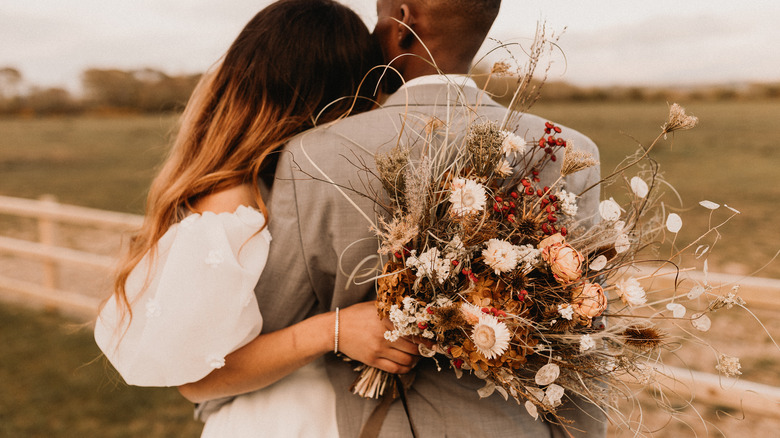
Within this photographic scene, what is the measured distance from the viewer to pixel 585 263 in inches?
49.3

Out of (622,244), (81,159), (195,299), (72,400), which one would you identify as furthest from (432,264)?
(81,159)

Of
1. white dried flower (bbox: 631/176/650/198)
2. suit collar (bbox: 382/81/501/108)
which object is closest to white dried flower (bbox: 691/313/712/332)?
white dried flower (bbox: 631/176/650/198)

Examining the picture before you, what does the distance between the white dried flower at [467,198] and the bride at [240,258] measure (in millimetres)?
430

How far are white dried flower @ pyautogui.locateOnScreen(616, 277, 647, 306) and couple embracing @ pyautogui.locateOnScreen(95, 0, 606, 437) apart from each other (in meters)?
0.35

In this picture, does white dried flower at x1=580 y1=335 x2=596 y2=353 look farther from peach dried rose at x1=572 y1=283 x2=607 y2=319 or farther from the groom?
the groom

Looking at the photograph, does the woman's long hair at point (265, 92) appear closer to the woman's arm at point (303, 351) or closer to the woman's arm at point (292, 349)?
the woman's arm at point (292, 349)

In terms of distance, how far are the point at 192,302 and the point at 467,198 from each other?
2.66 feet

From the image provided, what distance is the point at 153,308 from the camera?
1.46 m

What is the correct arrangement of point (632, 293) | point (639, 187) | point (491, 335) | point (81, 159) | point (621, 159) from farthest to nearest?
point (81, 159)
point (621, 159)
point (639, 187)
point (632, 293)
point (491, 335)

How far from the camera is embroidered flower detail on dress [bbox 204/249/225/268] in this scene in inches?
56.2

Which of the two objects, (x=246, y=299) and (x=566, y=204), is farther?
(x=246, y=299)

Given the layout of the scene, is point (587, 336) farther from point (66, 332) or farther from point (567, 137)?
point (66, 332)

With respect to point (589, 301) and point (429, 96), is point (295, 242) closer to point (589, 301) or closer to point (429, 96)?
point (429, 96)

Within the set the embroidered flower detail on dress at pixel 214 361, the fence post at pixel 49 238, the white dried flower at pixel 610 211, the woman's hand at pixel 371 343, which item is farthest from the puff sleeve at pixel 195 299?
the fence post at pixel 49 238
